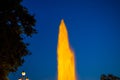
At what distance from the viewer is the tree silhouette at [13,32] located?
25.4 metres

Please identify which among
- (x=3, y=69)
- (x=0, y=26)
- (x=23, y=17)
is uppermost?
(x=23, y=17)

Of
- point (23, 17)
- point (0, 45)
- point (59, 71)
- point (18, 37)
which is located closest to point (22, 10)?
point (23, 17)

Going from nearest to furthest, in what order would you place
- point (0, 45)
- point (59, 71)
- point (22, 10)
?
point (0, 45) < point (22, 10) < point (59, 71)

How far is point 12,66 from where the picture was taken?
26.8 metres

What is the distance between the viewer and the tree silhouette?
83.3 feet

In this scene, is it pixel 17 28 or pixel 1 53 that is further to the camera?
pixel 17 28

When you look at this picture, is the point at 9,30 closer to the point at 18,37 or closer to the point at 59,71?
the point at 18,37

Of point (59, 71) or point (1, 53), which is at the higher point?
point (59, 71)

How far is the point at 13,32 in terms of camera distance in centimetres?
2642

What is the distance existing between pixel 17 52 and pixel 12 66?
1198 millimetres

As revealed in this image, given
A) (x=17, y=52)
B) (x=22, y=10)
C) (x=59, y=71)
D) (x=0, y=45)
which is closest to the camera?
(x=0, y=45)

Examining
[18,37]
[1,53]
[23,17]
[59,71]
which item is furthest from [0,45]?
[59,71]

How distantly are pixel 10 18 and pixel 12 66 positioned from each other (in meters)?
3.67

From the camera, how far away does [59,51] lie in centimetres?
3709
